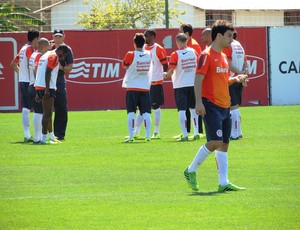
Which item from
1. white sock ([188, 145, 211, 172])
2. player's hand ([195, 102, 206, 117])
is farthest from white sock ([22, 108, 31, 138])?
player's hand ([195, 102, 206, 117])

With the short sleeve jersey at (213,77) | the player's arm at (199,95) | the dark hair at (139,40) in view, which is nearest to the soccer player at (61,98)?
the dark hair at (139,40)

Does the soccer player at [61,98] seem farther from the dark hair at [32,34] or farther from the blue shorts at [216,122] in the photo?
the blue shorts at [216,122]

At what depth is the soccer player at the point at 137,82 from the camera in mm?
20594

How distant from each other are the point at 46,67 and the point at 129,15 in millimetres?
21601

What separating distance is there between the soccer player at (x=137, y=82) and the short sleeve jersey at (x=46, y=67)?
1.38m

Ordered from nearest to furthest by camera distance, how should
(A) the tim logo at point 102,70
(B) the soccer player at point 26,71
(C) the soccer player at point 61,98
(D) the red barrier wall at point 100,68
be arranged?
1. (B) the soccer player at point 26,71
2. (C) the soccer player at point 61,98
3. (D) the red barrier wall at point 100,68
4. (A) the tim logo at point 102,70

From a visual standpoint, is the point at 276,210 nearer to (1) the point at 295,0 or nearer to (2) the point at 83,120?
(2) the point at 83,120

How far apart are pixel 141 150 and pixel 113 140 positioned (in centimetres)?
258

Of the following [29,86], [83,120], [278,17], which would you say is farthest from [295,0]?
[29,86]

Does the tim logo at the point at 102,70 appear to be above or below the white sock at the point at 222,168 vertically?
above

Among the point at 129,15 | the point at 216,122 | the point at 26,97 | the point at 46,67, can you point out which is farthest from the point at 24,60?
the point at 129,15

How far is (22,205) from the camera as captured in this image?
11789 millimetres

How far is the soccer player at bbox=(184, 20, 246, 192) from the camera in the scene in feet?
41.5

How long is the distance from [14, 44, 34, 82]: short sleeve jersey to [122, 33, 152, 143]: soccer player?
215cm
